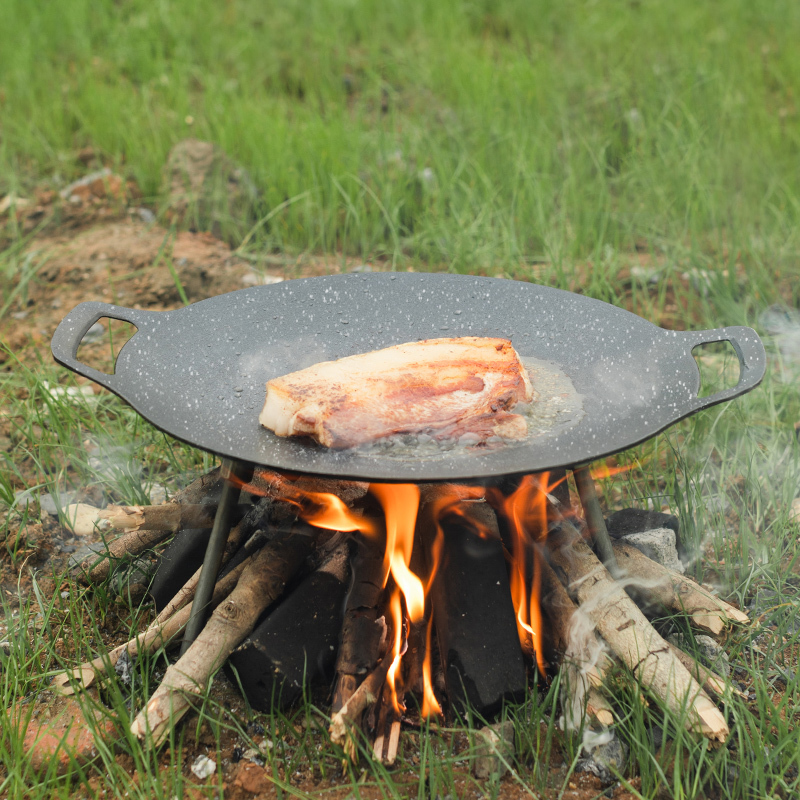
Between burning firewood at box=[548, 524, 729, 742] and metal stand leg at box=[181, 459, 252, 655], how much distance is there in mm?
939

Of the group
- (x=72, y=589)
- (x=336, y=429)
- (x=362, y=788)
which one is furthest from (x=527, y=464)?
(x=72, y=589)

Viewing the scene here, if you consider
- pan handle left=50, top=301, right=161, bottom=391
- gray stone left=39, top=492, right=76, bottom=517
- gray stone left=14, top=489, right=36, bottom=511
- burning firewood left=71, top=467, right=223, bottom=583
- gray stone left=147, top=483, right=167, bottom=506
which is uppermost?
pan handle left=50, top=301, right=161, bottom=391

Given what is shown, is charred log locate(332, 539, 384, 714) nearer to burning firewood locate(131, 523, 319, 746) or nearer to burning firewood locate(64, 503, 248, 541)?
burning firewood locate(131, 523, 319, 746)

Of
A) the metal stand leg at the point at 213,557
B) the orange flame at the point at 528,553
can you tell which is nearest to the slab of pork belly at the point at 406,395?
the metal stand leg at the point at 213,557

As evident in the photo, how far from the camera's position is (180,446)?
3078 millimetres

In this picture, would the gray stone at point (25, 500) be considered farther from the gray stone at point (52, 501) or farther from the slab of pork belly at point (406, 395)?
the slab of pork belly at point (406, 395)

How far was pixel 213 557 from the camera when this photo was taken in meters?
2.11

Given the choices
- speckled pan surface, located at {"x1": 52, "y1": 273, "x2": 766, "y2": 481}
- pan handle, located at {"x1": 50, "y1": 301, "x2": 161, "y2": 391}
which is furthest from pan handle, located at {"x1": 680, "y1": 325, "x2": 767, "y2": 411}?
pan handle, located at {"x1": 50, "y1": 301, "x2": 161, "y2": 391}

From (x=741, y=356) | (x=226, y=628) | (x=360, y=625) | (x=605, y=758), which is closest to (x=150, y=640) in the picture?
(x=226, y=628)

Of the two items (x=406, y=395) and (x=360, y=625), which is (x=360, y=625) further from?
(x=406, y=395)

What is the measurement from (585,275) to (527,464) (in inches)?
102

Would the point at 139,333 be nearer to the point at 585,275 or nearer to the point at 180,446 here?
the point at 180,446

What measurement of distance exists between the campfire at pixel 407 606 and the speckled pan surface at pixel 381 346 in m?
0.26

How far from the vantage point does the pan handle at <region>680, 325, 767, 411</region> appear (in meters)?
1.78
